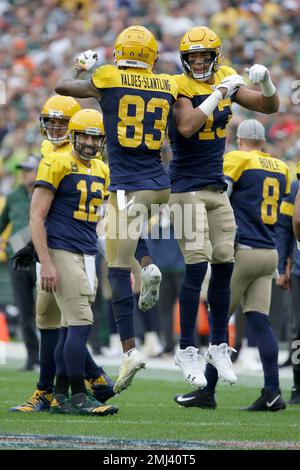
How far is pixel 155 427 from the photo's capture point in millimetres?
6863

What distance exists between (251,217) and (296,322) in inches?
40.6

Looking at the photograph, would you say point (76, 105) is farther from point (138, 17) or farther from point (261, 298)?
point (138, 17)

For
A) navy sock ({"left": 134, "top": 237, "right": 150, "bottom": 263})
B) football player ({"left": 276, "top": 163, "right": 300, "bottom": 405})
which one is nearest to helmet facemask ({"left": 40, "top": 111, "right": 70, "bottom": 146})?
navy sock ({"left": 134, "top": 237, "right": 150, "bottom": 263})

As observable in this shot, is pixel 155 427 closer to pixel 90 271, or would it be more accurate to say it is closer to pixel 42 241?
pixel 90 271

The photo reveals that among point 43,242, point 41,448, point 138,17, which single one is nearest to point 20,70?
point 138,17

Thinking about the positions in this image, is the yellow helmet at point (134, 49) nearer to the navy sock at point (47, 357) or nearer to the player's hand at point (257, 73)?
the player's hand at point (257, 73)

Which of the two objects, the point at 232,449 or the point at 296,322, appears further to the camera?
the point at 296,322

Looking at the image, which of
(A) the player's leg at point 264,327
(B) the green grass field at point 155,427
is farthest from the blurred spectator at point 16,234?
(A) the player's leg at point 264,327

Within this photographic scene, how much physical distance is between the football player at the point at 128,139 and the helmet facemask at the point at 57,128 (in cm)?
97

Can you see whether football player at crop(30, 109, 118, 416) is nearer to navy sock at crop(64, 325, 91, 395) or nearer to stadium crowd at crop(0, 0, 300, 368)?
navy sock at crop(64, 325, 91, 395)

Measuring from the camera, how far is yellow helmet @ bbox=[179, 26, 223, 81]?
7004 mm

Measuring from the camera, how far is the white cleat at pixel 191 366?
702 cm

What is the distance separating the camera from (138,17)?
19.0 metres

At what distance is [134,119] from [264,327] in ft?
6.90
